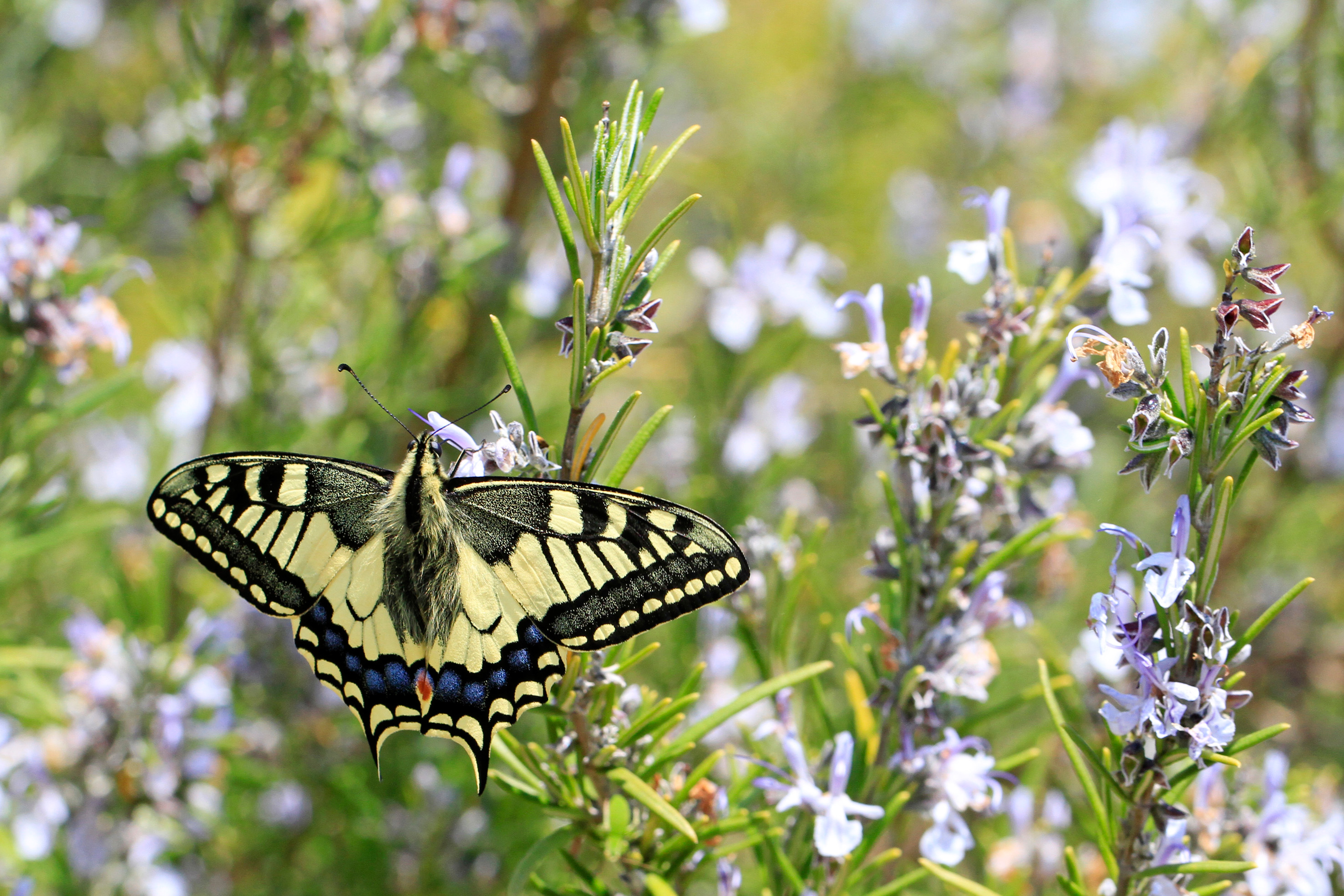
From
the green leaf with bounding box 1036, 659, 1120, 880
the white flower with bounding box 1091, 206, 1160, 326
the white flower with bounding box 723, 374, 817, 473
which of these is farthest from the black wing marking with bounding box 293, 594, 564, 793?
the white flower with bounding box 723, 374, 817, 473

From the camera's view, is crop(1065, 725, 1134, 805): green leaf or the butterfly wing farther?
the butterfly wing

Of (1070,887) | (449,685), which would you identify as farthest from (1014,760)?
(449,685)

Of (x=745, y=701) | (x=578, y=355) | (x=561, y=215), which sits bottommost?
(x=745, y=701)

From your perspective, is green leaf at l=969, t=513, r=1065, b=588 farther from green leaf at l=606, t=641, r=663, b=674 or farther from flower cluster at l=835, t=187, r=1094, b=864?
green leaf at l=606, t=641, r=663, b=674

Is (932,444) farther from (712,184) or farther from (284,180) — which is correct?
(712,184)

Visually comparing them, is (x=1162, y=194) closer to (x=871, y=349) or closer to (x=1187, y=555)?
(x=871, y=349)

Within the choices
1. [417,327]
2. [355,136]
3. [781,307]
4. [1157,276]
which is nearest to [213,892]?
[417,327]

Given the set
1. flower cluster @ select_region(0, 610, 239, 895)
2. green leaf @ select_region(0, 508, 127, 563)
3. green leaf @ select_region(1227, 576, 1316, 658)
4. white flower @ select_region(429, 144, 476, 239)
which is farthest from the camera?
white flower @ select_region(429, 144, 476, 239)
